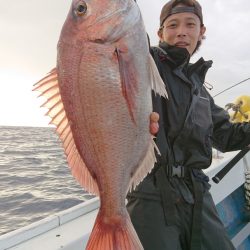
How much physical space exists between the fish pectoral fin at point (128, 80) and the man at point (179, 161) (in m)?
0.79

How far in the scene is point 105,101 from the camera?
1500 millimetres

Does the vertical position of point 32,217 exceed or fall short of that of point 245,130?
it falls short

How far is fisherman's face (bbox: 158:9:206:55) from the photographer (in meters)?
2.62

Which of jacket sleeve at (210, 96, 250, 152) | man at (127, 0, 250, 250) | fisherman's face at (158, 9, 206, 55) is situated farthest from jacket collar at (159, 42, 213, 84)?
jacket sleeve at (210, 96, 250, 152)

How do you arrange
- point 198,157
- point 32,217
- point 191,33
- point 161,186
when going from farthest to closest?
point 32,217 → point 191,33 → point 198,157 → point 161,186

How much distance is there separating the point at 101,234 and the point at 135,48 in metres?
0.82

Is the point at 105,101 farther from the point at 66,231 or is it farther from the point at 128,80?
the point at 66,231

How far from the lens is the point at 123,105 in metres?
1.52

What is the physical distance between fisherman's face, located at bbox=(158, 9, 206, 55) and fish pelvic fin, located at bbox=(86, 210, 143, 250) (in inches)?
57.2

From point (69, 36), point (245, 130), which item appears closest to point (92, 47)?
point (69, 36)

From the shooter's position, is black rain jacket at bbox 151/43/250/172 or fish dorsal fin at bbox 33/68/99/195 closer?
fish dorsal fin at bbox 33/68/99/195

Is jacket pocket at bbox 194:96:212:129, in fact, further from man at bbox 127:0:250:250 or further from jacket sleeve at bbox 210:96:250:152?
jacket sleeve at bbox 210:96:250:152

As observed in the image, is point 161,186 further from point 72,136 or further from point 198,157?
point 72,136

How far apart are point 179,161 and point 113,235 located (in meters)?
0.85
